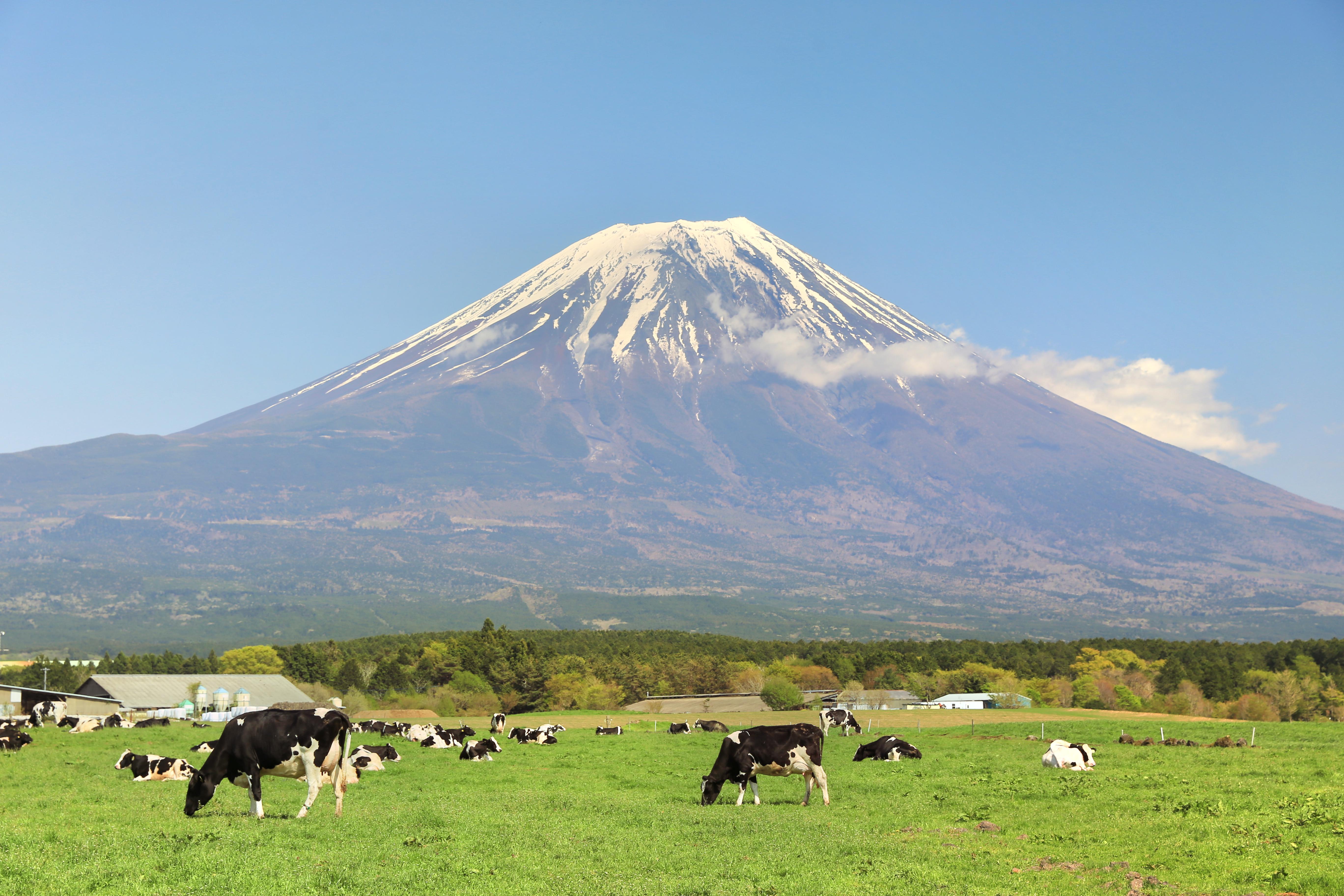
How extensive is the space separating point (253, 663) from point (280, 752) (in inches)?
3949

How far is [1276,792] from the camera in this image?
18.5 m

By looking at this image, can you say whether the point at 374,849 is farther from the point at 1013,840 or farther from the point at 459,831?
the point at 1013,840

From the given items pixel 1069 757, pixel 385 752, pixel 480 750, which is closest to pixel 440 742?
pixel 480 750

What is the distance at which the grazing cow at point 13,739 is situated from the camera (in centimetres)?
3269

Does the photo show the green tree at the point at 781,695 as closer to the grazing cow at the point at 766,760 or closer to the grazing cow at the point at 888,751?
the grazing cow at the point at 888,751

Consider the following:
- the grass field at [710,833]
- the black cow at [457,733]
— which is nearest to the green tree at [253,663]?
the black cow at [457,733]

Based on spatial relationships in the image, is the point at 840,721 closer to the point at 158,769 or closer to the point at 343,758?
the point at 158,769

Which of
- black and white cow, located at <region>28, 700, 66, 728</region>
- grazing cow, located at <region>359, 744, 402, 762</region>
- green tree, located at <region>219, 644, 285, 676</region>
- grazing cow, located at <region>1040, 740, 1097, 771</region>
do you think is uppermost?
grazing cow, located at <region>1040, 740, 1097, 771</region>

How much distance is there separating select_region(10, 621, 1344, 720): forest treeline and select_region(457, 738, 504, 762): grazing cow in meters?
51.2

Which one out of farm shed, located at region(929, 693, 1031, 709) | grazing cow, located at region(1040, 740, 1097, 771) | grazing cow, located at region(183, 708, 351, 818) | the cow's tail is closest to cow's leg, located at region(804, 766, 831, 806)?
grazing cow, located at region(1040, 740, 1097, 771)

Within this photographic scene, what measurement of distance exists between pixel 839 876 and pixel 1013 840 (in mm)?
4253

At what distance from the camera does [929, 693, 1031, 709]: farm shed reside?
299 feet

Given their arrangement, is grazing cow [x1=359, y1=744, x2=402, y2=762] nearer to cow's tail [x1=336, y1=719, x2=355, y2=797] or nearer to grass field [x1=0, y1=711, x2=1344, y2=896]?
grass field [x1=0, y1=711, x2=1344, y2=896]

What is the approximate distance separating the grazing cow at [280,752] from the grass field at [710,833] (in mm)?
522
